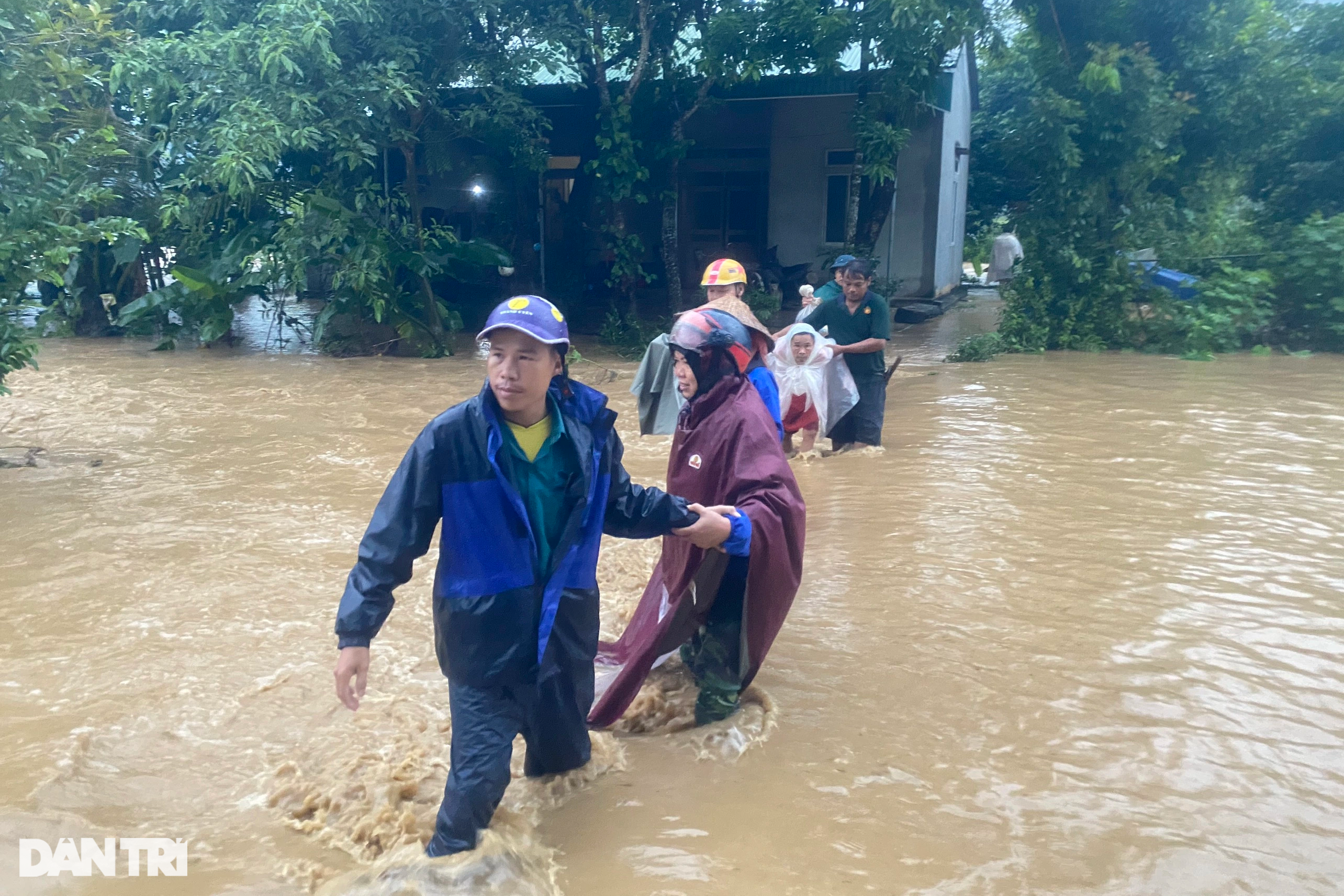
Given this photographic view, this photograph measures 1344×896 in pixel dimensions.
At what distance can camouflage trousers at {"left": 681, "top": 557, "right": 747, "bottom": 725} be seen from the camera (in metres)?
3.87

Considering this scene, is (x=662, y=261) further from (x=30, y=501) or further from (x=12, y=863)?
(x=12, y=863)

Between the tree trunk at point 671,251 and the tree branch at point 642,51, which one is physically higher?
the tree branch at point 642,51

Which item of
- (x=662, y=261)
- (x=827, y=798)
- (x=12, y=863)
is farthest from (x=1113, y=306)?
(x=12, y=863)

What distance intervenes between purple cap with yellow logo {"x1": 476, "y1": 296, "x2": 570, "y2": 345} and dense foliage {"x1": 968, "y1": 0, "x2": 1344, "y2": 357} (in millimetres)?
12334

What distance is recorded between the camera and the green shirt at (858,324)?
25.5 ft

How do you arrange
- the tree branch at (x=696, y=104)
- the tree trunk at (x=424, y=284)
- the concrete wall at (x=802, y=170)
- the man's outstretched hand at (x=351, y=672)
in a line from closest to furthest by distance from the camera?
the man's outstretched hand at (x=351, y=672) → the tree trunk at (x=424, y=284) → the tree branch at (x=696, y=104) → the concrete wall at (x=802, y=170)

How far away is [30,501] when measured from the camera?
7016 mm

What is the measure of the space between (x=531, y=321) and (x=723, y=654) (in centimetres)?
172

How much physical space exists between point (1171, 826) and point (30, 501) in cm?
702

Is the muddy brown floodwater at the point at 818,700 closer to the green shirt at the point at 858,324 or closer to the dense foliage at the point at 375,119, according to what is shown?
the green shirt at the point at 858,324

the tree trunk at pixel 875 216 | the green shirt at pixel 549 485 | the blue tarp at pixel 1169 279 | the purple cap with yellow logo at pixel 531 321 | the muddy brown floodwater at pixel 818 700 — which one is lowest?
the muddy brown floodwater at pixel 818 700

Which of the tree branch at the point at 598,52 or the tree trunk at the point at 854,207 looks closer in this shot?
the tree branch at the point at 598,52

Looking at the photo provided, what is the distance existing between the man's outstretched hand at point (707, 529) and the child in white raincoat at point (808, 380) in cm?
416
